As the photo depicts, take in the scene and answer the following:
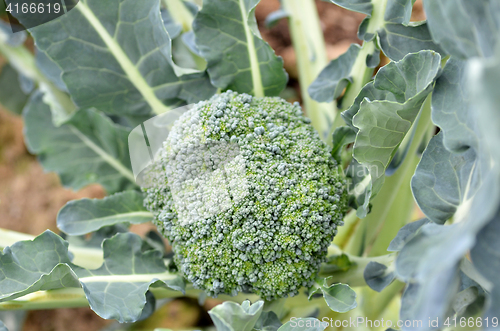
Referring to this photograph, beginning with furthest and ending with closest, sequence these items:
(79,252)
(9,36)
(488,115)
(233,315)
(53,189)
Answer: (53,189) → (9,36) → (79,252) → (233,315) → (488,115)

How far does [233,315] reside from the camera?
0.51 metres

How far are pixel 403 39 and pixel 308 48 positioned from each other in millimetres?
393

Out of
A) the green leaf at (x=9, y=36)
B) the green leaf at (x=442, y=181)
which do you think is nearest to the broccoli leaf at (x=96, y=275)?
the green leaf at (x=442, y=181)

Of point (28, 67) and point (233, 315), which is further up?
point (28, 67)

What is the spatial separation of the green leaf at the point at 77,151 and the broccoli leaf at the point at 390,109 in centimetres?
65

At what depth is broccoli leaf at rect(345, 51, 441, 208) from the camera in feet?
1.79

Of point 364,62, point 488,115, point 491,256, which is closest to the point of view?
point 488,115

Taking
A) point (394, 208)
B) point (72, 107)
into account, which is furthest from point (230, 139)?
point (72, 107)

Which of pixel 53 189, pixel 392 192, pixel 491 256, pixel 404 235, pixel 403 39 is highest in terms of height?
pixel 403 39

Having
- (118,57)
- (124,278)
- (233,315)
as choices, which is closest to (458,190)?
(233,315)

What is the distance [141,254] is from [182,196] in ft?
0.60

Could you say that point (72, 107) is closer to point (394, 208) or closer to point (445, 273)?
point (394, 208)

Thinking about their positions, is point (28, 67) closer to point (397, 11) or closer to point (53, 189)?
point (53, 189)

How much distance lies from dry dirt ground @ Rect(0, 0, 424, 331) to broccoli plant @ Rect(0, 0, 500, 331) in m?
0.51
